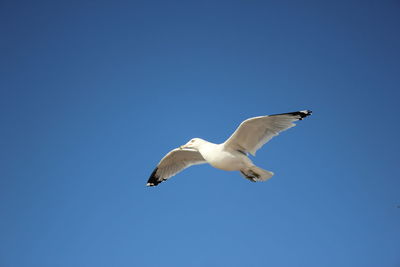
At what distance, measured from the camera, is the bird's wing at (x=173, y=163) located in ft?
18.0

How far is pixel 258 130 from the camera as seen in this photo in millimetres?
4398

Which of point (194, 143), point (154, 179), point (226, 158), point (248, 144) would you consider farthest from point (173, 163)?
point (248, 144)

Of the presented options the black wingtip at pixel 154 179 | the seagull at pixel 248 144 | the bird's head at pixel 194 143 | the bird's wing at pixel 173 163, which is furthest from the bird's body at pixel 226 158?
the black wingtip at pixel 154 179

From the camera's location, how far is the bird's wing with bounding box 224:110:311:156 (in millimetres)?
4266

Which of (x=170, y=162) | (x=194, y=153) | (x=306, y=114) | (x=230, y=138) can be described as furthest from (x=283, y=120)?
(x=170, y=162)

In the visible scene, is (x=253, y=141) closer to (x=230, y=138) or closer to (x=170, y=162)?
(x=230, y=138)

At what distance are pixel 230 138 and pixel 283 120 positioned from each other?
1.78 feet

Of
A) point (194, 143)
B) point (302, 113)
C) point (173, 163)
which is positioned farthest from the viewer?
point (173, 163)

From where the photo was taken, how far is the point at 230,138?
4.42 m

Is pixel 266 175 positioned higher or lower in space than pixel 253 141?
lower

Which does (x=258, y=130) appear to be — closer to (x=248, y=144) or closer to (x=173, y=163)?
(x=248, y=144)

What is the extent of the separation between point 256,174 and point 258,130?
447 mm

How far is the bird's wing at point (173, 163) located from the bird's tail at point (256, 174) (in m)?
1.01

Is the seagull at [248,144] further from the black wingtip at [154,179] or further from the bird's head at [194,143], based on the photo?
the black wingtip at [154,179]
